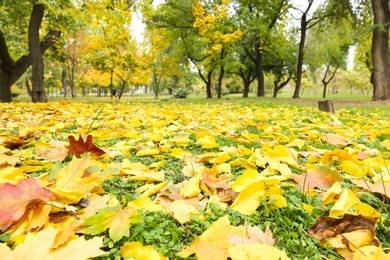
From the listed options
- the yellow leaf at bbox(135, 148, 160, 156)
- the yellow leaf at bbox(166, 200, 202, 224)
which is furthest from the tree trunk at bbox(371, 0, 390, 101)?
the yellow leaf at bbox(166, 200, 202, 224)

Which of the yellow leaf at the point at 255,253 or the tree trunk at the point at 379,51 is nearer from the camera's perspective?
the yellow leaf at the point at 255,253

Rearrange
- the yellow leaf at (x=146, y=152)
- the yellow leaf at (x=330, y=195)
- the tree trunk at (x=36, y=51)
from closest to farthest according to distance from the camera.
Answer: the yellow leaf at (x=330, y=195)
the yellow leaf at (x=146, y=152)
the tree trunk at (x=36, y=51)

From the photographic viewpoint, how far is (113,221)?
753 millimetres

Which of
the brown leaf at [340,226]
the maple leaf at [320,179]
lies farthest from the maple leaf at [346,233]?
the maple leaf at [320,179]

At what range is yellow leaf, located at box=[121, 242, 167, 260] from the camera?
2.06 ft

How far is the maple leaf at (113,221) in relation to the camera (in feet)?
2.31

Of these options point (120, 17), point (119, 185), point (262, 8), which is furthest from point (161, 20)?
point (119, 185)

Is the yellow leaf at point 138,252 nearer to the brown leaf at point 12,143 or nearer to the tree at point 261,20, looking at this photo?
the brown leaf at point 12,143

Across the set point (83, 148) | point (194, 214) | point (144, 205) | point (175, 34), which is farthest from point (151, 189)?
point (175, 34)

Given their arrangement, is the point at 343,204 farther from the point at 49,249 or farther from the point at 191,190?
the point at 49,249

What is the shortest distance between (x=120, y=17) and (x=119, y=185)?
6.35 meters

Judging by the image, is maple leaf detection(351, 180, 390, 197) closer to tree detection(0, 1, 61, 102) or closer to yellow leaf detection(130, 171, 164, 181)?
yellow leaf detection(130, 171, 164, 181)

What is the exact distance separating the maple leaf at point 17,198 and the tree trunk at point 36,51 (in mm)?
8425

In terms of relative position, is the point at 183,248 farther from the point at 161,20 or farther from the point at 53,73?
the point at 53,73
